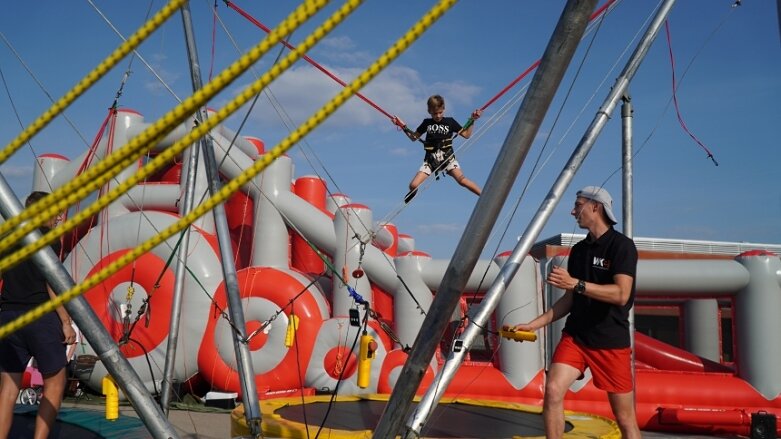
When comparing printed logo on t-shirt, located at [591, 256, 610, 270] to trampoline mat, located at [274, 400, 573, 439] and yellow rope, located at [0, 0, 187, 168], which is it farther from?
yellow rope, located at [0, 0, 187, 168]

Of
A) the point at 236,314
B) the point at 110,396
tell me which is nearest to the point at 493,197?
the point at 110,396

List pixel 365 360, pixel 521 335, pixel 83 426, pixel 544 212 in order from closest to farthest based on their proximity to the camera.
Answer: pixel 521 335, pixel 544 212, pixel 365 360, pixel 83 426

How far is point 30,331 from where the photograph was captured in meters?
3.01

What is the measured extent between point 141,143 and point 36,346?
2.27 metres

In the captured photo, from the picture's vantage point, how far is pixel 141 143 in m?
1.24

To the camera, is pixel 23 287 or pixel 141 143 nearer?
pixel 141 143

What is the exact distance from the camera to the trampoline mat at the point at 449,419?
424 centimetres

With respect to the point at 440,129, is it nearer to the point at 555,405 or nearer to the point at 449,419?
the point at 449,419

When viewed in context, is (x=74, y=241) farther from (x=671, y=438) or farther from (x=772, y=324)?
(x=772, y=324)

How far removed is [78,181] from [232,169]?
701 cm

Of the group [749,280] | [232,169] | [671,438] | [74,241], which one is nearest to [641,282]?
[749,280]

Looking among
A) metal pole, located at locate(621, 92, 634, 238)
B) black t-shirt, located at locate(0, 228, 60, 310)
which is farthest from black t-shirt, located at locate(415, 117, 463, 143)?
black t-shirt, located at locate(0, 228, 60, 310)

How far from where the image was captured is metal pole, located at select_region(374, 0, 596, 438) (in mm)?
1543

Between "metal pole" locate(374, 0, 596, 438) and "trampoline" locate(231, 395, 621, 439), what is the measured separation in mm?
1787
